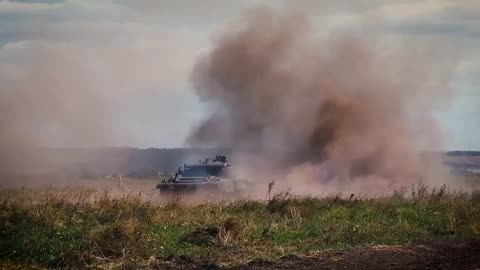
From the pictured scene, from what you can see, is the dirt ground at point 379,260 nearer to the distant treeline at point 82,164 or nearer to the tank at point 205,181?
the tank at point 205,181

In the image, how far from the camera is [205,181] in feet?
90.6

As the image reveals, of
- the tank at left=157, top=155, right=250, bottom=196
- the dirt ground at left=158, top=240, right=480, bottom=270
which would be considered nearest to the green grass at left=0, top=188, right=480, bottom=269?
the dirt ground at left=158, top=240, right=480, bottom=270

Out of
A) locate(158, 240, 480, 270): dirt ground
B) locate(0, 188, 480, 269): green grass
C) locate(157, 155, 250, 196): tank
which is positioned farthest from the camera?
locate(157, 155, 250, 196): tank

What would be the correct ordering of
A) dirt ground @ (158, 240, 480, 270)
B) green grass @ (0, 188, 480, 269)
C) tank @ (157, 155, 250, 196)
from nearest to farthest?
dirt ground @ (158, 240, 480, 270) < green grass @ (0, 188, 480, 269) < tank @ (157, 155, 250, 196)

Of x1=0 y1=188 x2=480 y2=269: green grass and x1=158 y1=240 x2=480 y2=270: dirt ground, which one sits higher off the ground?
x1=0 y1=188 x2=480 y2=269: green grass

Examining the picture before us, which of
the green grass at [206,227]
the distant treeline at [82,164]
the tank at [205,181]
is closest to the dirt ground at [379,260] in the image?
the green grass at [206,227]

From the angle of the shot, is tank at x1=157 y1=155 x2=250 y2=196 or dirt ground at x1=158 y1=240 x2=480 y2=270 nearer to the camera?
dirt ground at x1=158 y1=240 x2=480 y2=270

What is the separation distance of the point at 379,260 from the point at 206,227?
395cm

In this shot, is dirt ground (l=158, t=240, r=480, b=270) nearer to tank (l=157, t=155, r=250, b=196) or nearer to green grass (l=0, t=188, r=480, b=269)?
green grass (l=0, t=188, r=480, b=269)

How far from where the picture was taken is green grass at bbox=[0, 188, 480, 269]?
1251 centimetres

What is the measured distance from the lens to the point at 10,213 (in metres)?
16.0

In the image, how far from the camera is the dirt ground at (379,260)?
1170 cm

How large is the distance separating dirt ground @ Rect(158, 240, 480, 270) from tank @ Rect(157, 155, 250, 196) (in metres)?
14.1

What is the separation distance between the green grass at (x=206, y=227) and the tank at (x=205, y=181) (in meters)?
7.34
